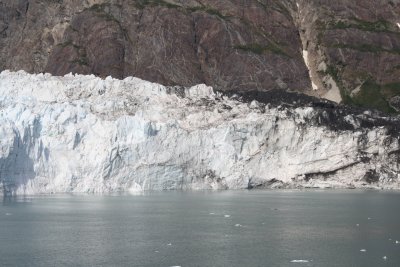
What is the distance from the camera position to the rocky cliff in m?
86.6

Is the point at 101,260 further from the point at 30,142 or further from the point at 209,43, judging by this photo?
the point at 209,43

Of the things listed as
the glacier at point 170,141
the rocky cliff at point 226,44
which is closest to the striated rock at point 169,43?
the rocky cliff at point 226,44

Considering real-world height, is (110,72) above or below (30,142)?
above

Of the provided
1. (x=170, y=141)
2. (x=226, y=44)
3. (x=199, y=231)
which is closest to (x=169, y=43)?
(x=226, y=44)

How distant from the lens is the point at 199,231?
34.3 m

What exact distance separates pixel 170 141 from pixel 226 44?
105ft

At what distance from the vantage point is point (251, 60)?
88.0m

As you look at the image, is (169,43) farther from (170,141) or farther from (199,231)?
(199,231)

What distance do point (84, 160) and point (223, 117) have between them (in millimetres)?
15201

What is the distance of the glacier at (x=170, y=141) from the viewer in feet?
186

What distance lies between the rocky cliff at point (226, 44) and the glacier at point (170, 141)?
15673 mm

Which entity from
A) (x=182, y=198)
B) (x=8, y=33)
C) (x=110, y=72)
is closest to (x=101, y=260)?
(x=182, y=198)

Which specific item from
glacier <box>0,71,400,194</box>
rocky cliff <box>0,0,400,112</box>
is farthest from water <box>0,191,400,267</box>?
rocky cliff <box>0,0,400,112</box>

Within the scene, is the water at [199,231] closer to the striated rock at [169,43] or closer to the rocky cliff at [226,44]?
the striated rock at [169,43]
